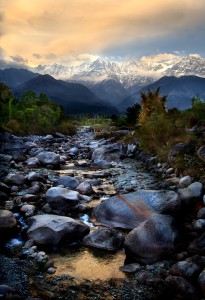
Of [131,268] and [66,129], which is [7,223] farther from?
[66,129]

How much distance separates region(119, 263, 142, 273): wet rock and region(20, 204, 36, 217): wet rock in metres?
4.92

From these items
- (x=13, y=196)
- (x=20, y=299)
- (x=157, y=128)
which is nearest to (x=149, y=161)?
(x=157, y=128)

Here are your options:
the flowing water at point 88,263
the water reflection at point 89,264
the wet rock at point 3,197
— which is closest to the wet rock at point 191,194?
the flowing water at point 88,263

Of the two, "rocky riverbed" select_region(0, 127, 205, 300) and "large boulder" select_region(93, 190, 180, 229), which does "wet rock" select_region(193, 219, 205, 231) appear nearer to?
"rocky riverbed" select_region(0, 127, 205, 300)

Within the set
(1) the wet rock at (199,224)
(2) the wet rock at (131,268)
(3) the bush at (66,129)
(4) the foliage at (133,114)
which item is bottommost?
(3) the bush at (66,129)

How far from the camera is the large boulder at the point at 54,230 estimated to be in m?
10.4

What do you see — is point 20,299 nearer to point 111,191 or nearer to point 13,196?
point 13,196

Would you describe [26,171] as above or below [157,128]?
below

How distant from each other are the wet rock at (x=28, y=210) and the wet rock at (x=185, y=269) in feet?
20.3

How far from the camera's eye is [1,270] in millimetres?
8859

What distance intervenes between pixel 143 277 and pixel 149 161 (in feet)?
56.8

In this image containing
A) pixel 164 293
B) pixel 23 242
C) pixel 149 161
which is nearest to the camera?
pixel 164 293

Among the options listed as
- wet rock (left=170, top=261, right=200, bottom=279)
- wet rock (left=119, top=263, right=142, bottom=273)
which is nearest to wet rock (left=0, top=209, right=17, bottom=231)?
wet rock (left=119, top=263, right=142, bottom=273)

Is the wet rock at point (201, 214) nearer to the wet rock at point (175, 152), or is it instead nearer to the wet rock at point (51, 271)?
the wet rock at point (51, 271)
